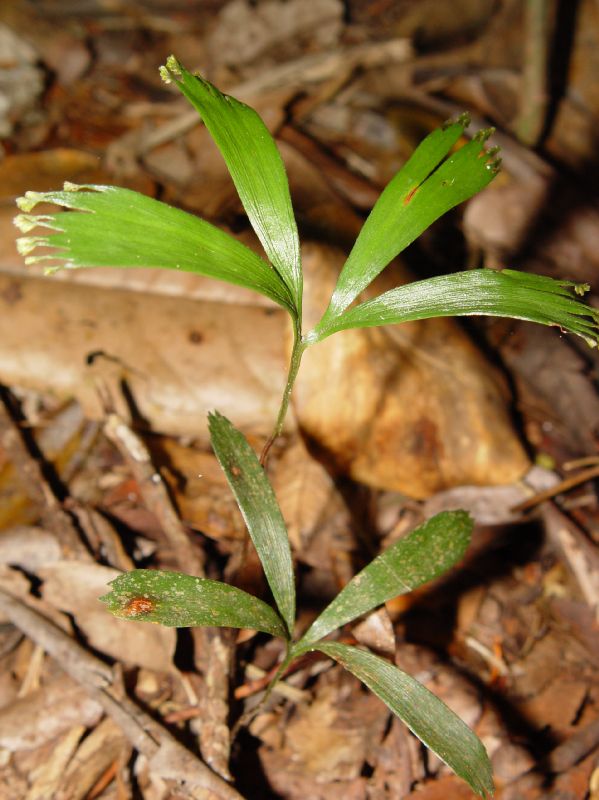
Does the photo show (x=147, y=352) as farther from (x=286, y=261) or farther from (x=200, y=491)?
(x=286, y=261)

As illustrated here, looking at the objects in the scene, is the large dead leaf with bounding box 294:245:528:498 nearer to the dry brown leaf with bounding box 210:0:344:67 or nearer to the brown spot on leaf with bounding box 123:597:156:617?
the brown spot on leaf with bounding box 123:597:156:617

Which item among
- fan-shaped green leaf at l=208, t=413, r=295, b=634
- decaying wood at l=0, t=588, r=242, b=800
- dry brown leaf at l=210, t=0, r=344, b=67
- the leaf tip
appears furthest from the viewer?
dry brown leaf at l=210, t=0, r=344, b=67

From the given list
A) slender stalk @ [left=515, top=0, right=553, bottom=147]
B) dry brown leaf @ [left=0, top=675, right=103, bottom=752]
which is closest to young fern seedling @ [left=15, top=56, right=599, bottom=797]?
dry brown leaf @ [left=0, top=675, right=103, bottom=752]

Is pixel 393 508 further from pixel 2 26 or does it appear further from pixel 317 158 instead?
pixel 2 26

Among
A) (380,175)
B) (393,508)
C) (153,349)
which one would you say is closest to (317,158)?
(380,175)

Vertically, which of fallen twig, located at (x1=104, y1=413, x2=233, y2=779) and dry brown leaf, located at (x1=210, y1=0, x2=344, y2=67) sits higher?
dry brown leaf, located at (x1=210, y1=0, x2=344, y2=67)

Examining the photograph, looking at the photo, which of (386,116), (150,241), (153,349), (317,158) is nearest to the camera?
(150,241)

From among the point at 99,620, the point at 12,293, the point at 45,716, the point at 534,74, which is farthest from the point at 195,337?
the point at 534,74
